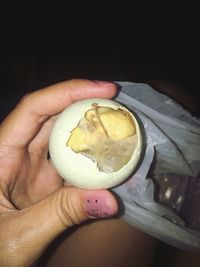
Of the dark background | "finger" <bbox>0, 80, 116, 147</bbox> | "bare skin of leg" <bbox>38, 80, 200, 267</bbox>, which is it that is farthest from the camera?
the dark background

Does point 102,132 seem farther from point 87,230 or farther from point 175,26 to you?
point 175,26

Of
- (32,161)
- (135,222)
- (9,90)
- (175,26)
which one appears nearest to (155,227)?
(135,222)

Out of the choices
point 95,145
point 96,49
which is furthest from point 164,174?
point 96,49

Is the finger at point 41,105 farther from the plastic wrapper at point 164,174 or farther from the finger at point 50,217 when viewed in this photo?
the finger at point 50,217

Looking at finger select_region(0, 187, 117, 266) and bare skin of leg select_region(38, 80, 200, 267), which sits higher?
finger select_region(0, 187, 117, 266)

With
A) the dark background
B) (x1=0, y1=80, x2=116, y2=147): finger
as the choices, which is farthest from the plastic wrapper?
the dark background

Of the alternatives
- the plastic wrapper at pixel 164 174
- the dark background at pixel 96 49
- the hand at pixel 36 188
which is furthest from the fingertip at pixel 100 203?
the dark background at pixel 96 49

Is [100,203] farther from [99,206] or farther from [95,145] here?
[95,145]

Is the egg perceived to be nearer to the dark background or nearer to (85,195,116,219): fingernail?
(85,195,116,219): fingernail
